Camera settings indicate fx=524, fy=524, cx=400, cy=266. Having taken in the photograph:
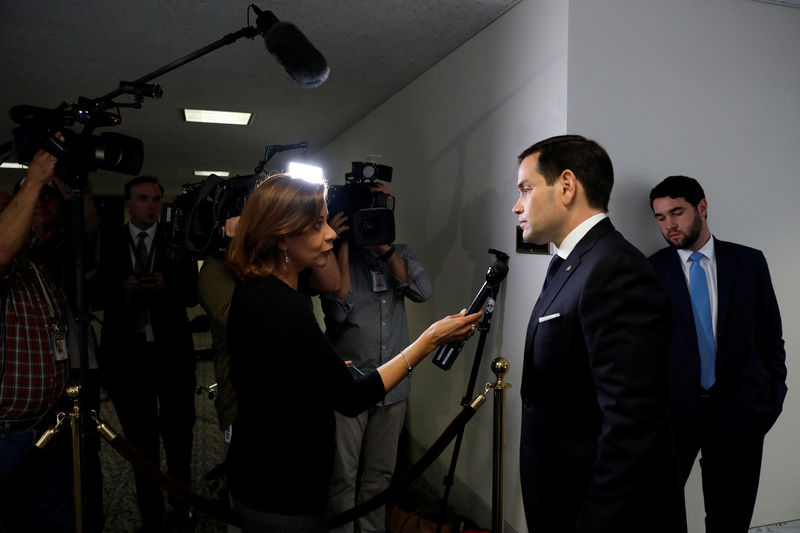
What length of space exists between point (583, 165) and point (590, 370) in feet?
1.64

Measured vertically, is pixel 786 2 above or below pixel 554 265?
above

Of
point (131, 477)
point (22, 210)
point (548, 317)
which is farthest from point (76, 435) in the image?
point (131, 477)

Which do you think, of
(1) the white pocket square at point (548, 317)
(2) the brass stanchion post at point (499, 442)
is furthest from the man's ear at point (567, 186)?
(2) the brass stanchion post at point (499, 442)

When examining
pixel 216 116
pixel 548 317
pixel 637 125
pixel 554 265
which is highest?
pixel 216 116

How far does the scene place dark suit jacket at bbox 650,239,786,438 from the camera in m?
1.91

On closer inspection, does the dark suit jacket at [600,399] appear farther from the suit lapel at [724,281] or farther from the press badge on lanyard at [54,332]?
the press badge on lanyard at [54,332]

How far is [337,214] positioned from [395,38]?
1.17 meters

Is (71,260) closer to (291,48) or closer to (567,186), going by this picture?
(291,48)

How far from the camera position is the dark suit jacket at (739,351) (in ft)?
6.26

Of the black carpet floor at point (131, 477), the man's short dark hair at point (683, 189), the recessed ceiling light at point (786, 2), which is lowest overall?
the black carpet floor at point (131, 477)

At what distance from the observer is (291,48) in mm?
1763

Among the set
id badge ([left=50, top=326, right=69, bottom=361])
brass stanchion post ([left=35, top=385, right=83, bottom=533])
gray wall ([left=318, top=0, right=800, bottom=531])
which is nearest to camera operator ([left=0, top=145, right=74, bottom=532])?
id badge ([left=50, top=326, right=69, bottom=361])

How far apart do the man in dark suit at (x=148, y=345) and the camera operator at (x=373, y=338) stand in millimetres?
790

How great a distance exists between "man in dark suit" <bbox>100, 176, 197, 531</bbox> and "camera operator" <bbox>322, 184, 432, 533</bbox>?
31.1 inches
